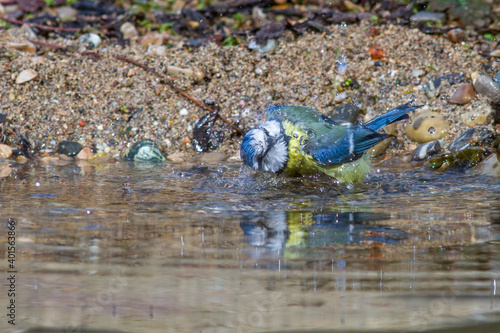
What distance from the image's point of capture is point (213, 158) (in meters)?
5.62

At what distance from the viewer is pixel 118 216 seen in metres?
3.55

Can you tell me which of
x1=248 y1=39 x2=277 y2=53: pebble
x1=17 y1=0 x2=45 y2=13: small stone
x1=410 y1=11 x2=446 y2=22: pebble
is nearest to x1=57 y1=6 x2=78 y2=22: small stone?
x1=17 y1=0 x2=45 y2=13: small stone

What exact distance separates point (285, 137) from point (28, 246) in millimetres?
2191

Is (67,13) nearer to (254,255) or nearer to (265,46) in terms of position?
(265,46)

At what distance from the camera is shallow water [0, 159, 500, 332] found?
2107 mm

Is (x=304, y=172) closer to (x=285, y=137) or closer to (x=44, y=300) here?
(x=285, y=137)

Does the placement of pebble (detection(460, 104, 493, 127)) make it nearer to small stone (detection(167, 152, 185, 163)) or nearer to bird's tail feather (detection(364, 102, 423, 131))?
bird's tail feather (detection(364, 102, 423, 131))

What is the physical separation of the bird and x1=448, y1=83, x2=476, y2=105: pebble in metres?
1.23

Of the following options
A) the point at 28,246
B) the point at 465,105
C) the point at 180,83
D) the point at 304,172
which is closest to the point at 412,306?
the point at 28,246

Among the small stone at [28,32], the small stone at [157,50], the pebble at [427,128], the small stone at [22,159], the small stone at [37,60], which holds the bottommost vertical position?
the small stone at [22,159]

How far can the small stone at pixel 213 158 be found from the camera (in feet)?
18.1

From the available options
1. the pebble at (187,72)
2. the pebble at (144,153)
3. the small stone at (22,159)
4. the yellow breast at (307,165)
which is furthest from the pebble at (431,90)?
the small stone at (22,159)

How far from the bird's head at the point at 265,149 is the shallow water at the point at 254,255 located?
0.16 meters

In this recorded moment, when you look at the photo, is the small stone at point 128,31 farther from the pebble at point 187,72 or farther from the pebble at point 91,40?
the pebble at point 187,72
